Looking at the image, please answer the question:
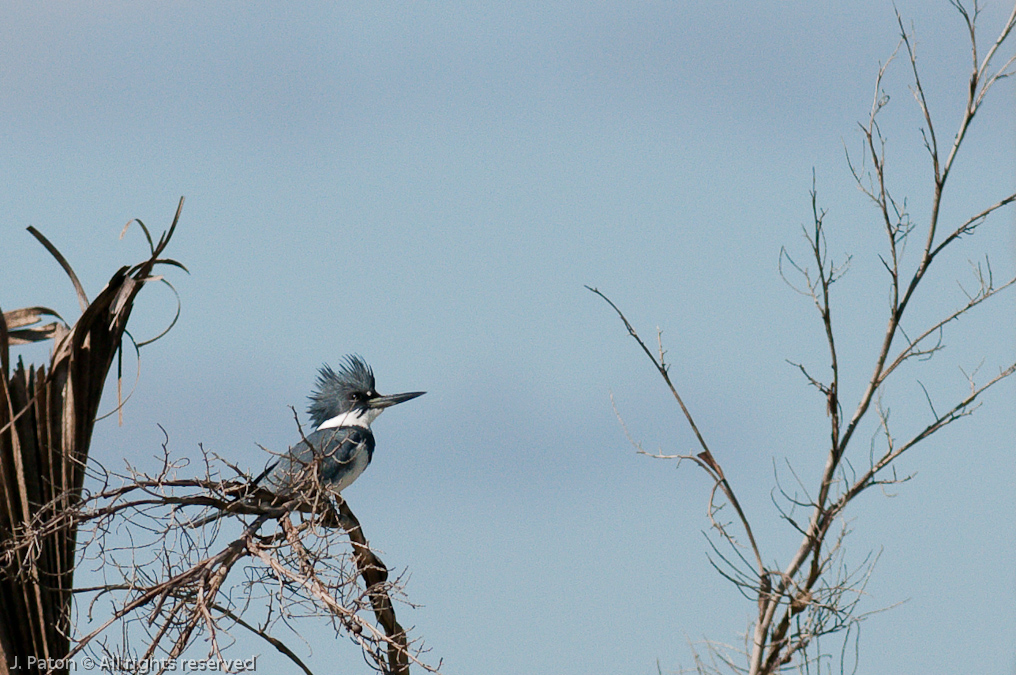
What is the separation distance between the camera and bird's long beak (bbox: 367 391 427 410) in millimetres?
7374

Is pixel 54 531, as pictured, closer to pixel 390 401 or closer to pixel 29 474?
pixel 29 474

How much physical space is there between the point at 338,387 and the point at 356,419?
31 centimetres

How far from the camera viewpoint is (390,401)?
24.2ft

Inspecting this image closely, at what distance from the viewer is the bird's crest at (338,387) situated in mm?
7336

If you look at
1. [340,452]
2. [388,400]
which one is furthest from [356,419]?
[340,452]

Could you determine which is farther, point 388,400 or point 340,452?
point 388,400

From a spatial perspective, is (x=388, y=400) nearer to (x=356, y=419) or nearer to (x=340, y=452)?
(x=356, y=419)

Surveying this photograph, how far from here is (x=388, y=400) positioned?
7391 mm

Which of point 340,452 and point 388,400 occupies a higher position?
point 388,400

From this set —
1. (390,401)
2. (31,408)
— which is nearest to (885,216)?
(31,408)

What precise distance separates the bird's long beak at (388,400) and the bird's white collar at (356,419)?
0.13 feet

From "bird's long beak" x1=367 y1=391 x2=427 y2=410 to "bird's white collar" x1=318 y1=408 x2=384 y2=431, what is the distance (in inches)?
1.6

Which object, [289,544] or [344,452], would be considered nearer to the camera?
[289,544]

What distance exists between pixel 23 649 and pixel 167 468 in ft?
2.32
